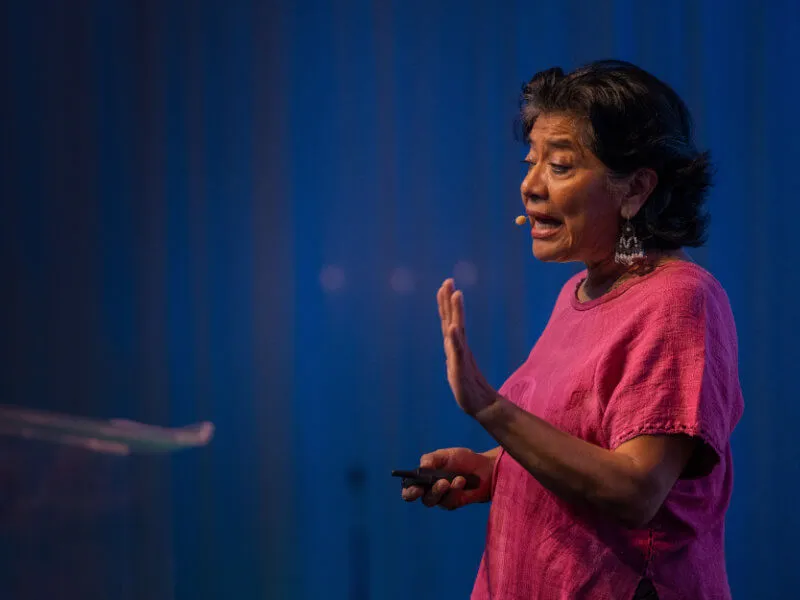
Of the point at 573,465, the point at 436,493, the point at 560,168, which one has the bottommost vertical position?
the point at 436,493

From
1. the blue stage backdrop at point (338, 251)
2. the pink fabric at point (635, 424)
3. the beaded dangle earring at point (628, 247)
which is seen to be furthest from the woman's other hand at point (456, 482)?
the blue stage backdrop at point (338, 251)

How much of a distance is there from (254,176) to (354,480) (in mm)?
908

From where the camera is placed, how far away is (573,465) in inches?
33.6

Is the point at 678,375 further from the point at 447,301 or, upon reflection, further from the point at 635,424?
the point at 447,301

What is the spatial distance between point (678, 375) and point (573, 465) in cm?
16

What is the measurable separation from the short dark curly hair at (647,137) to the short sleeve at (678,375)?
16 centimetres

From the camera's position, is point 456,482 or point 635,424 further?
point 456,482

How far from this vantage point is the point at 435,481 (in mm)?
1170

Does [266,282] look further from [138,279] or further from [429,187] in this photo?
[429,187]

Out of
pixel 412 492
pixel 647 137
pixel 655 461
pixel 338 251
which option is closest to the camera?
pixel 655 461

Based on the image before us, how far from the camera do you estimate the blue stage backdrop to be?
6.94 ft

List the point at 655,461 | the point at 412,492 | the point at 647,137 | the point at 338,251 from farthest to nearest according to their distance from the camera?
the point at 338,251
the point at 412,492
the point at 647,137
the point at 655,461

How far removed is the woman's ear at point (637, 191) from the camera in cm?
102

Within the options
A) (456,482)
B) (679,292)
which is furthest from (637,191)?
(456,482)
